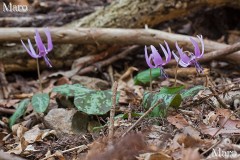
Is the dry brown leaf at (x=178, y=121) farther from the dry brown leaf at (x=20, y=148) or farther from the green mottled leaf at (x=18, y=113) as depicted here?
the green mottled leaf at (x=18, y=113)

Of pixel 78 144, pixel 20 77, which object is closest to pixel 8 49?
pixel 20 77

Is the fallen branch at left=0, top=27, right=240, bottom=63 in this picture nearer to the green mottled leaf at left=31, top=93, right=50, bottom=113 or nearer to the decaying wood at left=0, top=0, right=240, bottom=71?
the decaying wood at left=0, top=0, right=240, bottom=71

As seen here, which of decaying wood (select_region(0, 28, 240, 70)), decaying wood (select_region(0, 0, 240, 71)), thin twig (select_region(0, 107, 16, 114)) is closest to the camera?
thin twig (select_region(0, 107, 16, 114))

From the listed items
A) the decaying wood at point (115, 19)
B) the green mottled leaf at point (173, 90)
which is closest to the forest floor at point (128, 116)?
the green mottled leaf at point (173, 90)

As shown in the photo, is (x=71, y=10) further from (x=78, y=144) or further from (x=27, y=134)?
(x=78, y=144)

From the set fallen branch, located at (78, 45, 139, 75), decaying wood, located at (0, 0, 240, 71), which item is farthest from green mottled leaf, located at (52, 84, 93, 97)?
decaying wood, located at (0, 0, 240, 71)
